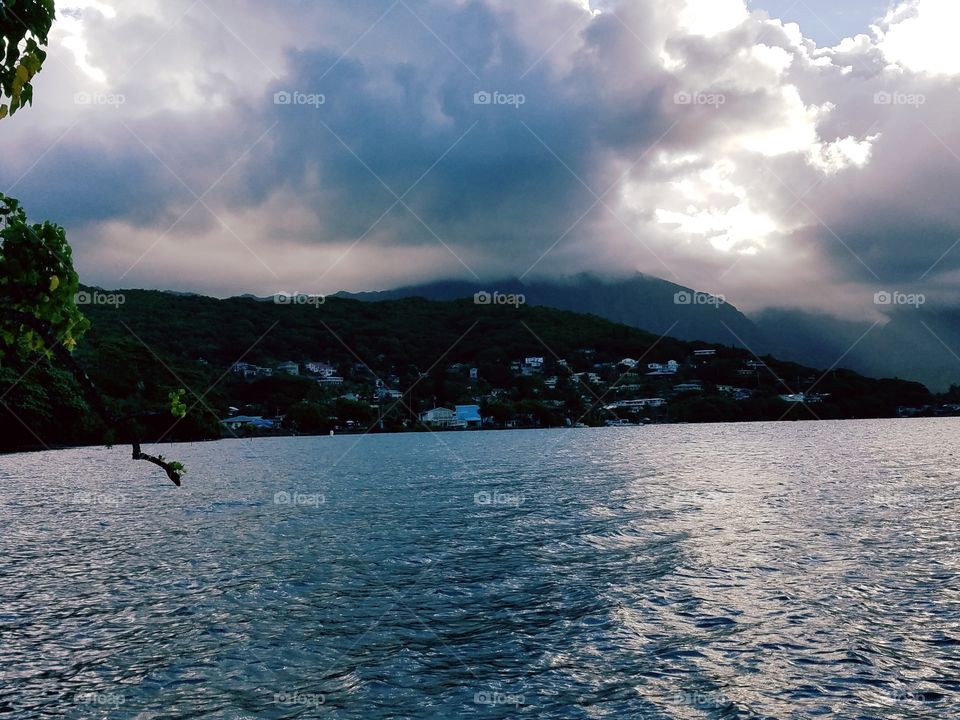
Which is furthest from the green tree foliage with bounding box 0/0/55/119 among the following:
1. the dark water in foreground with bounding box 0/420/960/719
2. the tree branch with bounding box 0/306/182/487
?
the dark water in foreground with bounding box 0/420/960/719

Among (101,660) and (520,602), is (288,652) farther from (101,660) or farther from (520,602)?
(520,602)

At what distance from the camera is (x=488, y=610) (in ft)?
63.5

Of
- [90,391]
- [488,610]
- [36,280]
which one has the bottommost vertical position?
[488,610]

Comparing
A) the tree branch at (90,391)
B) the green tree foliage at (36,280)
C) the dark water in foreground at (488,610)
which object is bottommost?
the dark water in foreground at (488,610)

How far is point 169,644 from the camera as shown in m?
16.7

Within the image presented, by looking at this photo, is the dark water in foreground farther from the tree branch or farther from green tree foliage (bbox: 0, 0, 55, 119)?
green tree foliage (bbox: 0, 0, 55, 119)

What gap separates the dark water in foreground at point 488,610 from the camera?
13.3m

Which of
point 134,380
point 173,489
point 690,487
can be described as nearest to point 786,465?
point 690,487

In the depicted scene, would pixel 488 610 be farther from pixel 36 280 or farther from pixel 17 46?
pixel 17 46

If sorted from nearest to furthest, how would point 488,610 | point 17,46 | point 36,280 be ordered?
point 17,46 < point 36,280 < point 488,610

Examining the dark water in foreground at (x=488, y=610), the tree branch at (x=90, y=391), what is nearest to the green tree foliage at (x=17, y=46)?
the tree branch at (x=90, y=391)

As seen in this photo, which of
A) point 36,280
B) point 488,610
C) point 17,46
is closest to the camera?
point 17,46

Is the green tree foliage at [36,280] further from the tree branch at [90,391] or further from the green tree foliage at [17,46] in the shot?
the green tree foliage at [17,46]

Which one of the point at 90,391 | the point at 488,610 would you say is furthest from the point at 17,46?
the point at 488,610
